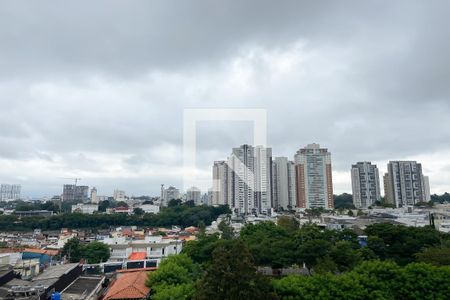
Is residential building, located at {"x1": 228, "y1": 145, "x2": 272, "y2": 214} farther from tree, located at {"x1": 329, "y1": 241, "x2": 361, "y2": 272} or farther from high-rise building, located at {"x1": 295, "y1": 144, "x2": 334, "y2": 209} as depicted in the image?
tree, located at {"x1": 329, "y1": 241, "x2": 361, "y2": 272}

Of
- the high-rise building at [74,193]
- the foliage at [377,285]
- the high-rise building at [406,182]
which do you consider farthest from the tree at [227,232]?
the high-rise building at [74,193]

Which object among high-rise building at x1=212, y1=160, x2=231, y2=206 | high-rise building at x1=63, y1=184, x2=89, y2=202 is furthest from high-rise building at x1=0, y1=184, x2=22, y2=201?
high-rise building at x1=212, y1=160, x2=231, y2=206

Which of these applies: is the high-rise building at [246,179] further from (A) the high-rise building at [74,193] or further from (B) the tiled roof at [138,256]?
(A) the high-rise building at [74,193]

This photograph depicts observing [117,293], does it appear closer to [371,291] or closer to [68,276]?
[68,276]

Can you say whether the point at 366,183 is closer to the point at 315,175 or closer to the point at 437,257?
the point at 315,175

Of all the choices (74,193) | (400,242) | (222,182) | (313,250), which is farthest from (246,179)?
(74,193)

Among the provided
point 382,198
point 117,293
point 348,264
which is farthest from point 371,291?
point 382,198
